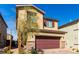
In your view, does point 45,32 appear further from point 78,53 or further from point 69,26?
point 78,53

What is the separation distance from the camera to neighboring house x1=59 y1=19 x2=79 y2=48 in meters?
7.40

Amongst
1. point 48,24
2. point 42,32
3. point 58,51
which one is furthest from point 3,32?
point 58,51

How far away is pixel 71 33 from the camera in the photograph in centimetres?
748

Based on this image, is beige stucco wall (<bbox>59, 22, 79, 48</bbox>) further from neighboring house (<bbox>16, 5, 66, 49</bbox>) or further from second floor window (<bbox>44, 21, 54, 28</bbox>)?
second floor window (<bbox>44, 21, 54, 28</bbox>)

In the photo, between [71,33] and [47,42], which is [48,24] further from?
[71,33]

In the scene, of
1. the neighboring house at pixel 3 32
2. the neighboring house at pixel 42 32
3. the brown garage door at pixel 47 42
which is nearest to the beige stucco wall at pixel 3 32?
the neighboring house at pixel 3 32

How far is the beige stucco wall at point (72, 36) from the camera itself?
741 centimetres

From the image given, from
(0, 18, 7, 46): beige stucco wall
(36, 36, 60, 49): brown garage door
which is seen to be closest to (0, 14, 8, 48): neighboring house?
(0, 18, 7, 46): beige stucco wall

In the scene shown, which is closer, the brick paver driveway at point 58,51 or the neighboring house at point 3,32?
the neighboring house at point 3,32

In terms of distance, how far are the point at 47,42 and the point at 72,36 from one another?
0.93 m

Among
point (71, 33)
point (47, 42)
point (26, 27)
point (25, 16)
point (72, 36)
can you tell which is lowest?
point (47, 42)

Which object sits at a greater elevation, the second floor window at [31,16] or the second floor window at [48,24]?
the second floor window at [31,16]

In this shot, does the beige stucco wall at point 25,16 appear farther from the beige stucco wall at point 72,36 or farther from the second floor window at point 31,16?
the beige stucco wall at point 72,36
